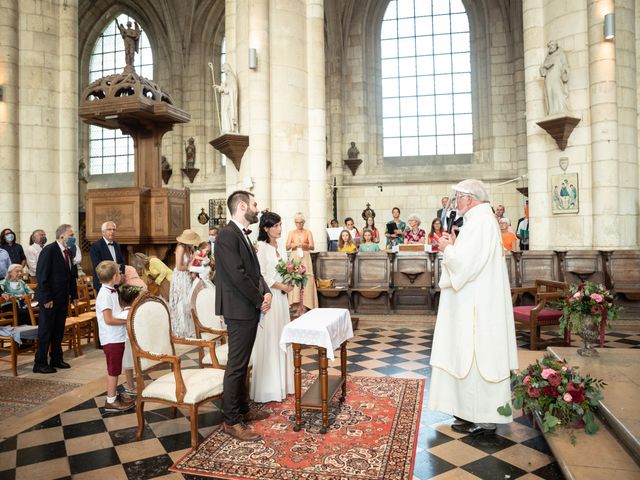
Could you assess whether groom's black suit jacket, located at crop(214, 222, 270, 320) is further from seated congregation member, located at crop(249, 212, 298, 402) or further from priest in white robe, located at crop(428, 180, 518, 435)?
priest in white robe, located at crop(428, 180, 518, 435)

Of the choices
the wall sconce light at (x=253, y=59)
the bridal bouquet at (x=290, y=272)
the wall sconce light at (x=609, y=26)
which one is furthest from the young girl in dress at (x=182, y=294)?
the wall sconce light at (x=609, y=26)

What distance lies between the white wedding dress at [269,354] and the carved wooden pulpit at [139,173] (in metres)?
4.30

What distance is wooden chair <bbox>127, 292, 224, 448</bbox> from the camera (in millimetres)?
3441

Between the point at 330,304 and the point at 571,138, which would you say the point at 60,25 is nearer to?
the point at 330,304

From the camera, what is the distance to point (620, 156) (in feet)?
29.0

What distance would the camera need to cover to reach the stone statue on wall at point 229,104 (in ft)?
31.5

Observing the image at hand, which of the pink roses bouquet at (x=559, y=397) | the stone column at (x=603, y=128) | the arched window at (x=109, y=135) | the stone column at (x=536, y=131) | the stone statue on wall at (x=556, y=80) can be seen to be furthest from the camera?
the arched window at (x=109, y=135)

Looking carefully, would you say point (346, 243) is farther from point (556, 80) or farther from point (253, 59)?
point (556, 80)

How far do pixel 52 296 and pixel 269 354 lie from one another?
9.00 feet

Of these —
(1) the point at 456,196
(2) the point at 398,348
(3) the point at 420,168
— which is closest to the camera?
(1) the point at 456,196

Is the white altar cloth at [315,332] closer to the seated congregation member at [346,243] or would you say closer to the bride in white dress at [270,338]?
the bride in white dress at [270,338]

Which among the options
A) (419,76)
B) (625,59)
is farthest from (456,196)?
(419,76)

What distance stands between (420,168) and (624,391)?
12543 millimetres

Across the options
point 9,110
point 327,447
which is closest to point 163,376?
point 327,447
